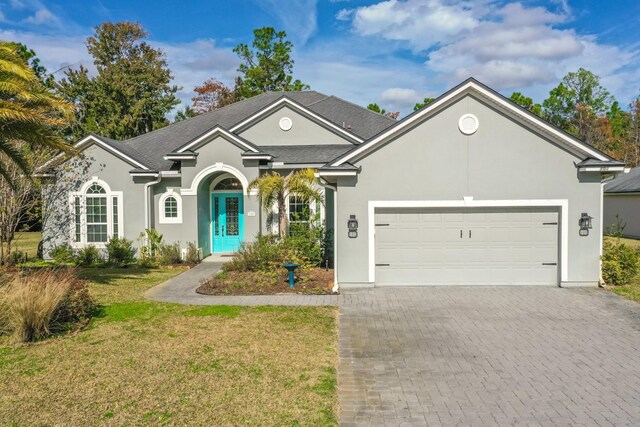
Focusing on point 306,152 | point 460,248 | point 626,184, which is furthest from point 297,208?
point 626,184

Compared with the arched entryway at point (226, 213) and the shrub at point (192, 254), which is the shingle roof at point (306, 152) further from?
the shrub at point (192, 254)

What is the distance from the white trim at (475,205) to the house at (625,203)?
48.3ft

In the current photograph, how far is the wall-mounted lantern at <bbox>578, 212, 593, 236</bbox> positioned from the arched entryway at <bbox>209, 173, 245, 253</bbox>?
38.8 feet

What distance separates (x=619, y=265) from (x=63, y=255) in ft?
59.2

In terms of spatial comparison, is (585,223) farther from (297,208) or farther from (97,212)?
(97,212)

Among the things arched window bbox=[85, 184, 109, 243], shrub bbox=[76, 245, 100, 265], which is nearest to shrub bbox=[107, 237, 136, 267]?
shrub bbox=[76, 245, 100, 265]

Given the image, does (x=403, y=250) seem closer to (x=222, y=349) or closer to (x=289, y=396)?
(x=222, y=349)

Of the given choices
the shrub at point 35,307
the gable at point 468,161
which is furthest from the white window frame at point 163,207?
the shrub at point 35,307

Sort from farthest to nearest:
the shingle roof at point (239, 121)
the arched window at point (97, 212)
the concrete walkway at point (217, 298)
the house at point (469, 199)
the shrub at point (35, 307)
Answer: the shingle roof at point (239, 121) → the arched window at point (97, 212) → the house at point (469, 199) → the concrete walkway at point (217, 298) → the shrub at point (35, 307)

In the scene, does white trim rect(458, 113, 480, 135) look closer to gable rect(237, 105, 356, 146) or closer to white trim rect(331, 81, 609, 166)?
white trim rect(331, 81, 609, 166)

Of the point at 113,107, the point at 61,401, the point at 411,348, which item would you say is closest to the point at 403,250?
the point at 411,348

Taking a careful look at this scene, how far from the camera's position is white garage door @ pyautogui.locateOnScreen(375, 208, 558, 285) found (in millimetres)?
12156

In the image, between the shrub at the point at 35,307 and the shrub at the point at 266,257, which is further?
the shrub at the point at 266,257

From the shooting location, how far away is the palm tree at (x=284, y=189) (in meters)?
14.8
